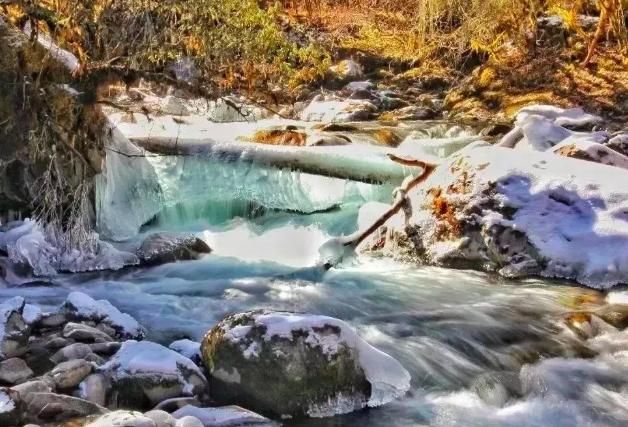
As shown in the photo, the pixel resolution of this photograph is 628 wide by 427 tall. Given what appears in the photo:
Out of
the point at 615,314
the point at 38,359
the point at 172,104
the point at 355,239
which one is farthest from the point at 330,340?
the point at 172,104

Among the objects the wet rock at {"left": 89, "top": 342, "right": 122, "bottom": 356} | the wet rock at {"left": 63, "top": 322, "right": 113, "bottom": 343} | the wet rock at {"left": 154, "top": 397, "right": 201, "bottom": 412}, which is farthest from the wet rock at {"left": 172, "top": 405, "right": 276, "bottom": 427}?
the wet rock at {"left": 63, "top": 322, "right": 113, "bottom": 343}

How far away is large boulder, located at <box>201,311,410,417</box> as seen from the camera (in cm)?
378

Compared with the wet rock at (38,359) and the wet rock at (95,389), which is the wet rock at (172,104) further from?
the wet rock at (95,389)

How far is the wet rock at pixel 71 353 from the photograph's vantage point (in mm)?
4098

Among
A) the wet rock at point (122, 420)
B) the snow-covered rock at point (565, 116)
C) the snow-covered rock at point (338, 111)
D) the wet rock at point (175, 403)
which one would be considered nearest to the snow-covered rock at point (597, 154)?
the snow-covered rock at point (565, 116)

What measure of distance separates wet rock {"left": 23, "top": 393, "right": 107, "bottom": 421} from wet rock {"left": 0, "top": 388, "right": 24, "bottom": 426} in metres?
0.06

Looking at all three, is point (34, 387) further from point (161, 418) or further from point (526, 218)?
point (526, 218)

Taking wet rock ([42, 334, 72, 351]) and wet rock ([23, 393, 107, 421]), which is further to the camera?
wet rock ([42, 334, 72, 351])

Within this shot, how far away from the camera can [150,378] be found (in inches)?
148

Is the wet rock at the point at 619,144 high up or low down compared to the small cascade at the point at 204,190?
up

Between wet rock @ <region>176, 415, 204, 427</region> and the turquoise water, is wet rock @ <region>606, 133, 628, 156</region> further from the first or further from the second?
wet rock @ <region>176, 415, 204, 427</region>

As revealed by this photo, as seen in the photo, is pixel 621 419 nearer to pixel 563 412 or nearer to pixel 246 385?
pixel 563 412

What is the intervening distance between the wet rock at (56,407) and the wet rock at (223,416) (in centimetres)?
41

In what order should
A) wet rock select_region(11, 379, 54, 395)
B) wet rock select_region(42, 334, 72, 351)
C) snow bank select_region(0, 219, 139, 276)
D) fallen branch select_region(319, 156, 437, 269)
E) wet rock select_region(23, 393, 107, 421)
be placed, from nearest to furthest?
1. wet rock select_region(23, 393, 107, 421)
2. wet rock select_region(11, 379, 54, 395)
3. wet rock select_region(42, 334, 72, 351)
4. snow bank select_region(0, 219, 139, 276)
5. fallen branch select_region(319, 156, 437, 269)
